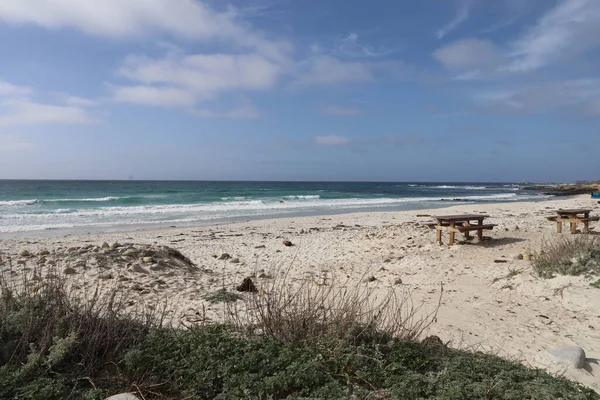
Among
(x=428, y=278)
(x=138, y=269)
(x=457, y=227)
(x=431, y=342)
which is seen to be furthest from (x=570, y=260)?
(x=138, y=269)

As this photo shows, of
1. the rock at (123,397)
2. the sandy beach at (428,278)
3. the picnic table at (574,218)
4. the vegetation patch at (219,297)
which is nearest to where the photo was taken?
the rock at (123,397)

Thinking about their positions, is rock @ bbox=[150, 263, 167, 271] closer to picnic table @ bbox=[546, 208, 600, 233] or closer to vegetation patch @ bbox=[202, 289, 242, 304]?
vegetation patch @ bbox=[202, 289, 242, 304]

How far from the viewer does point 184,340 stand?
357 centimetres

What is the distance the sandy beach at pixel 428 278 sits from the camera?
5004 mm

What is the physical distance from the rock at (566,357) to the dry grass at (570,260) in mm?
3378

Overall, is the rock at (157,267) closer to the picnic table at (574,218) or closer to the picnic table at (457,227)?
the picnic table at (457,227)

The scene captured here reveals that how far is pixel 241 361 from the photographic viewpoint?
3217 mm

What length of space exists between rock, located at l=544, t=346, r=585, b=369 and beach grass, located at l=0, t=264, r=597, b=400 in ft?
2.21

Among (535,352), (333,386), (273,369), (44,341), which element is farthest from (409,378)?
(44,341)

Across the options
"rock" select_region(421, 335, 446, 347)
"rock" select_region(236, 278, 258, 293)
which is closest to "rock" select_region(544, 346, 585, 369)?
"rock" select_region(421, 335, 446, 347)

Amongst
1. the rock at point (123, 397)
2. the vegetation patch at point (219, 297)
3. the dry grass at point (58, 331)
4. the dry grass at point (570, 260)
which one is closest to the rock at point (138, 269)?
the vegetation patch at point (219, 297)

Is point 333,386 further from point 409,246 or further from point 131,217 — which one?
point 131,217

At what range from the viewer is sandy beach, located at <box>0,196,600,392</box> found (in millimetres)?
5004

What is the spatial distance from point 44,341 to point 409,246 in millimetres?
9997
